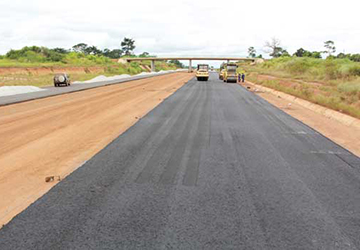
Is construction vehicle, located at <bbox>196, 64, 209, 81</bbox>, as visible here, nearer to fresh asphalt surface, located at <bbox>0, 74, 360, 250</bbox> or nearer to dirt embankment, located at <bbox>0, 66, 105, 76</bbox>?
dirt embankment, located at <bbox>0, 66, 105, 76</bbox>

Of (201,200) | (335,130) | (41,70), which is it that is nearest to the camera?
(201,200)

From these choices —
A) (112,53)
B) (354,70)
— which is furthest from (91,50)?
(354,70)

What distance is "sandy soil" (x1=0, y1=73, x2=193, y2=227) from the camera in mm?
5219

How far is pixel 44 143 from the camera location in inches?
338

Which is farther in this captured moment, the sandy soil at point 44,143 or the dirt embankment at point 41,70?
the dirt embankment at point 41,70

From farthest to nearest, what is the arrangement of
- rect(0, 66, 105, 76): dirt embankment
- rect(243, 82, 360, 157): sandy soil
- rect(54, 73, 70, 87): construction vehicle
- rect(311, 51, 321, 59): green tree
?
1. rect(311, 51, 321, 59): green tree
2. rect(0, 66, 105, 76): dirt embankment
3. rect(54, 73, 70, 87): construction vehicle
4. rect(243, 82, 360, 157): sandy soil

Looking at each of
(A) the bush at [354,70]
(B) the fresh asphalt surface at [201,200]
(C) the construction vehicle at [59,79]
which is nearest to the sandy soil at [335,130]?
(B) the fresh asphalt surface at [201,200]

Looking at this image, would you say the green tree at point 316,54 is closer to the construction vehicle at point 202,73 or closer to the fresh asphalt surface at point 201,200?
the construction vehicle at point 202,73

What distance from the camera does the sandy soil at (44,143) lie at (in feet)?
17.1

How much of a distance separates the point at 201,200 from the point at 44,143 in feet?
19.1

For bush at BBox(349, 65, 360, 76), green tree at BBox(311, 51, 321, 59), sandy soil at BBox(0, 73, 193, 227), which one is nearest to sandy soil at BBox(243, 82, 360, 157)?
sandy soil at BBox(0, 73, 193, 227)

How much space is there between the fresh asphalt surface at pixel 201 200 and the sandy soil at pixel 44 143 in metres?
0.43

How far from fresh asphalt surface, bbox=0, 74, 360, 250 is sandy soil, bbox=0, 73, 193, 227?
0.43 metres

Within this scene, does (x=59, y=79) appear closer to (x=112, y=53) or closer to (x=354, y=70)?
(x=354, y=70)
